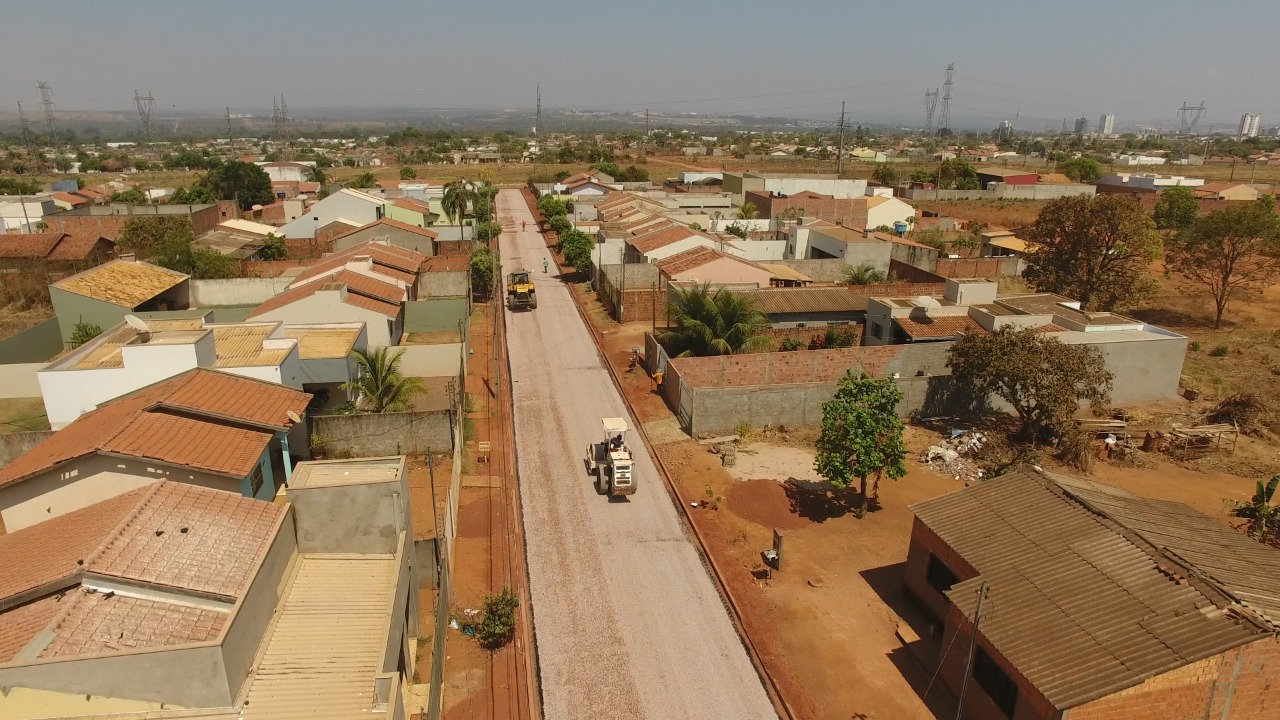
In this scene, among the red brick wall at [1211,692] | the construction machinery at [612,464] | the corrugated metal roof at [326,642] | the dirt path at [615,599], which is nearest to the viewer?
the corrugated metal roof at [326,642]

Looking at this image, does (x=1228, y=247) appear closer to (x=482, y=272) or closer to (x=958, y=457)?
(x=958, y=457)

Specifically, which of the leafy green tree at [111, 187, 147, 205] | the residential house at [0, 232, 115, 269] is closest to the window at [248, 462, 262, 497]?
the residential house at [0, 232, 115, 269]

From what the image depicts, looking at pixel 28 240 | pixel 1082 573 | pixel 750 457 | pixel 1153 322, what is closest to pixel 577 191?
pixel 28 240

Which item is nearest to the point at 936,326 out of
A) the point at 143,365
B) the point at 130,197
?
the point at 143,365

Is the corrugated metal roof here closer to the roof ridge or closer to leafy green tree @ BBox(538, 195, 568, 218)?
the roof ridge

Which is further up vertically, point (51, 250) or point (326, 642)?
point (51, 250)

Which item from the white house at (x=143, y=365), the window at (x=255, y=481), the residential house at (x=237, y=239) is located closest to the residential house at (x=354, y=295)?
the white house at (x=143, y=365)

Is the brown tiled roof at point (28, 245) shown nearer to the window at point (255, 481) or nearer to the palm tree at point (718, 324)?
the window at point (255, 481)
